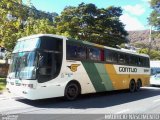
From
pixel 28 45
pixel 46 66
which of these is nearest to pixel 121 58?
pixel 46 66

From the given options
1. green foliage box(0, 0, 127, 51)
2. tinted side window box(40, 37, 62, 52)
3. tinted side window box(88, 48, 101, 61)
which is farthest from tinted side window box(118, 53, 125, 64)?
green foliage box(0, 0, 127, 51)

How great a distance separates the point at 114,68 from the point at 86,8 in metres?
22.4

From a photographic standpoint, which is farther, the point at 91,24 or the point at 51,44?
the point at 91,24

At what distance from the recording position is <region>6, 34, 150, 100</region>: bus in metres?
11.8

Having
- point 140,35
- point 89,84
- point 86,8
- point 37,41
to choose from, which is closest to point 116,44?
point 86,8

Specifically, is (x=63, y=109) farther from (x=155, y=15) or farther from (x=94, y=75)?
(x=155, y=15)

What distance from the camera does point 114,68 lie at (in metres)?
17.5

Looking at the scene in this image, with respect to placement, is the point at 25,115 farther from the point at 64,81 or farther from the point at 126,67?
the point at 126,67

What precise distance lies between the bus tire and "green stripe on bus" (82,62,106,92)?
125 cm

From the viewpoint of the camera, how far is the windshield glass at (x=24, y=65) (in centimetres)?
1175

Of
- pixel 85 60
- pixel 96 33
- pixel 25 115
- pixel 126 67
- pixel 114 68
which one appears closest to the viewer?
pixel 25 115

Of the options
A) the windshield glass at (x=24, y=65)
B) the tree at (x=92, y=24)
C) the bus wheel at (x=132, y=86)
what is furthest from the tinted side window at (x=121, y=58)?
the tree at (x=92, y=24)

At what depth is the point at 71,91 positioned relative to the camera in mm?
13672

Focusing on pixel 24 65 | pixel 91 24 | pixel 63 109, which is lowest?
pixel 63 109
